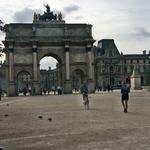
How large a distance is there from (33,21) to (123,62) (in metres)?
90.6

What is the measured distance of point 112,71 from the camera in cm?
17188

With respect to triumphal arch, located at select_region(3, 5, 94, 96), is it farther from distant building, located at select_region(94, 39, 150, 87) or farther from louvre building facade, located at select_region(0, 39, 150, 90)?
louvre building facade, located at select_region(0, 39, 150, 90)

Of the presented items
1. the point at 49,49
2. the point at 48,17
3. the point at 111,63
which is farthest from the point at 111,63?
the point at 49,49

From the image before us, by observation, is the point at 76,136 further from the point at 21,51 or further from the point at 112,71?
the point at 112,71

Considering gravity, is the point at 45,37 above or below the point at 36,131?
above

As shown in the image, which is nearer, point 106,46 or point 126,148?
point 126,148

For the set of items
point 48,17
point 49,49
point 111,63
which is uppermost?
point 48,17

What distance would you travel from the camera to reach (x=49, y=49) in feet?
276

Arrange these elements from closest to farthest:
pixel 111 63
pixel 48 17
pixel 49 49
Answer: pixel 49 49 → pixel 48 17 → pixel 111 63

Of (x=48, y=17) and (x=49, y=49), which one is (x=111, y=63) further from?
Result: (x=49, y=49)

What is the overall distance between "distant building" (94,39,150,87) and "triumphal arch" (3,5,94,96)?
3109 inches

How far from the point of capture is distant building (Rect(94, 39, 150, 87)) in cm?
16712

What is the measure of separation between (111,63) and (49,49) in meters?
86.9

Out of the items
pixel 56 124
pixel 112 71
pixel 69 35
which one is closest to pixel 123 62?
pixel 112 71
